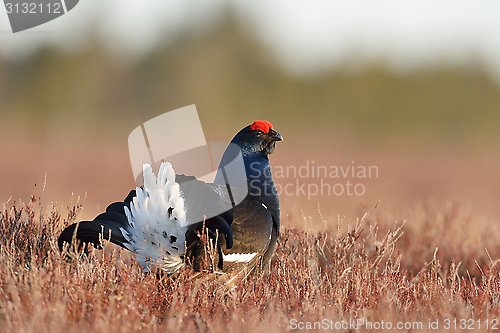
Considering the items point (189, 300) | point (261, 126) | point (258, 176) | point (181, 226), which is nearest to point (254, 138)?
point (261, 126)

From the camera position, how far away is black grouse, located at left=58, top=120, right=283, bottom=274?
2629 millimetres

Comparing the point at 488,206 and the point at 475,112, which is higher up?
the point at 475,112

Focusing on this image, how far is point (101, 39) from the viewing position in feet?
85.9

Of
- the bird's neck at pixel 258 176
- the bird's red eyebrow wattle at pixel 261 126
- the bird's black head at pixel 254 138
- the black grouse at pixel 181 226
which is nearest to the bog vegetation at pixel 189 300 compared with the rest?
the black grouse at pixel 181 226

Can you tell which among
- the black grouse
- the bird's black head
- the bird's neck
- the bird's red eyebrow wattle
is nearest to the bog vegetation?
the black grouse

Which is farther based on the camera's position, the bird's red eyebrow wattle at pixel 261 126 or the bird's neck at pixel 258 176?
the bird's red eyebrow wattle at pixel 261 126

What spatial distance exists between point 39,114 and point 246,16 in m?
16.0

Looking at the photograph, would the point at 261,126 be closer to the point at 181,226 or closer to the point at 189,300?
the point at 181,226

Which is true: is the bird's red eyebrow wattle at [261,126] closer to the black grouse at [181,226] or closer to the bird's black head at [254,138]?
the bird's black head at [254,138]

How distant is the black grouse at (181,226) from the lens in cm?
263

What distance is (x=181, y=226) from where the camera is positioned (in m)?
2.68

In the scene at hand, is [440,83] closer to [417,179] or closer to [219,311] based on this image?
[417,179]

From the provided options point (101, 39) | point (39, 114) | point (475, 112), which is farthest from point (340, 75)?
point (39, 114)

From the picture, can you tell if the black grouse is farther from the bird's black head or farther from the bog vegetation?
the bird's black head
